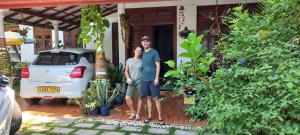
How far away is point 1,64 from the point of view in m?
8.84

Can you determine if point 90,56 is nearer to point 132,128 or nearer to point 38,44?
point 132,128

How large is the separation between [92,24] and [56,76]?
1.55m

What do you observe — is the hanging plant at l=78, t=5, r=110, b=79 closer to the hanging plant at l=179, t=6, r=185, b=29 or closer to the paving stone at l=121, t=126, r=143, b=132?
the paving stone at l=121, t=126, r=143, b=132

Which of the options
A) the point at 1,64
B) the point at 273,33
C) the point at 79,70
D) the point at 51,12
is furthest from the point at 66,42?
the point at 273,33

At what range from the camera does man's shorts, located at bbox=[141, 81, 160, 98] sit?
6340mm


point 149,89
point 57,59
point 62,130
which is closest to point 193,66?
point 149,89

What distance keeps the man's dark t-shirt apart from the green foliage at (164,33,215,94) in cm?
343

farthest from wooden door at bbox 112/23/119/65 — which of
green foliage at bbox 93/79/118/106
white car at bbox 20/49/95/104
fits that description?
green foliage at bbox 93/79/118/106

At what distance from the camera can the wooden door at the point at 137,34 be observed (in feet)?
34.6

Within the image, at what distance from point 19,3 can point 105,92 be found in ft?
8.85

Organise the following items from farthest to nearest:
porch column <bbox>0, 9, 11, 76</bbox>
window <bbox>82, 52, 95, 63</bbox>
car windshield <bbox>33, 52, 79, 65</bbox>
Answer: porch column <bbox>0, 9, 11, 76</bbox> → window <bbox>82, 52, 95, 63</bbox> → car windshield <bbox>33, 52, 79, 65</bbox>

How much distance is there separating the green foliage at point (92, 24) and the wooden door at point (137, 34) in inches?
125

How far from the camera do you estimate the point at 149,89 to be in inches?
254

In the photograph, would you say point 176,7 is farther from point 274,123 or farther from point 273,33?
point 274,123
